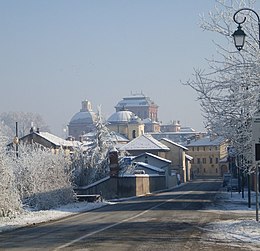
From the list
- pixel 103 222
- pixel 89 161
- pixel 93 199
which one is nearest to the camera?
pixel 103 222

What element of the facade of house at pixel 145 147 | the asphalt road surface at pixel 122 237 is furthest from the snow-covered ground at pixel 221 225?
the facade of house at pixel 145 147

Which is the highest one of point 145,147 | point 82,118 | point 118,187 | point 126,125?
point 82,118

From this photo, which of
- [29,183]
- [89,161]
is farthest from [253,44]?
[89,161]

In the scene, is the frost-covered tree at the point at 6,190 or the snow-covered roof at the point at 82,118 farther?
the snow-covered roof at the point at 82,118

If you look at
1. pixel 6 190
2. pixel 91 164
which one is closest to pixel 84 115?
pixel 91 164

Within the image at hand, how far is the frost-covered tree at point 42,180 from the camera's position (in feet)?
117

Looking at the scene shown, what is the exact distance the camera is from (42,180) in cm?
3641

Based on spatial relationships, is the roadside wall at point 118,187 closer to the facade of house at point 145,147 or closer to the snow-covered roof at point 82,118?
the facade of house at point 145,147

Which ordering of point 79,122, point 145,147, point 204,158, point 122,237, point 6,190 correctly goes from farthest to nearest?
point 79,122 → point 204,158 → point 145,147 → point 6,190 → point 122,237

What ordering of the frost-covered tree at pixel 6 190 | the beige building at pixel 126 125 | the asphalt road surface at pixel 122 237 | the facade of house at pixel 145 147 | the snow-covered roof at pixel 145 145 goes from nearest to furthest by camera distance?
the asphalt road surface at pixel 122 237 → the frost-covered tree at pixel 6 190 → the facade of house at pixel 145 147 → the snow-covered roof at pixel 145 145 → the beige building at pixel 126 125

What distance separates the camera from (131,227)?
21719 mm

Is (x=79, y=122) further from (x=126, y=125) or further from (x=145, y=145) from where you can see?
(x=145, y=145)

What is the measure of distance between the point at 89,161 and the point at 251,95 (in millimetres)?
34851

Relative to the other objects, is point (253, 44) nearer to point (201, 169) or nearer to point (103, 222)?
point (103, 222)
